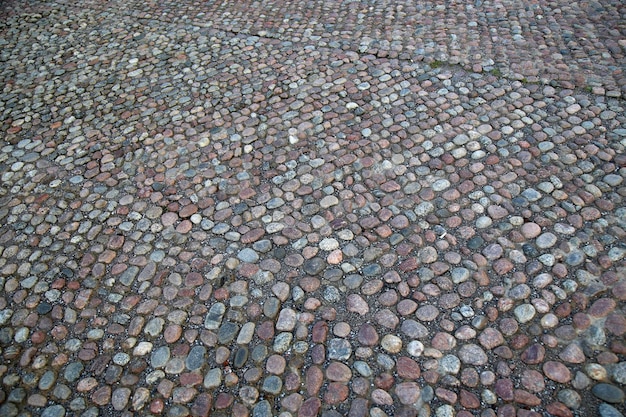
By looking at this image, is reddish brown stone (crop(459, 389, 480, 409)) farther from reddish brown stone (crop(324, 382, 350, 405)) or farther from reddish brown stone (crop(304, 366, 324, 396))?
reddish brown stone (crop(304, 366, 324, 396))

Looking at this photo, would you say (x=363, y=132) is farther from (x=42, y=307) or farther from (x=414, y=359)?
(x=42, y=307)

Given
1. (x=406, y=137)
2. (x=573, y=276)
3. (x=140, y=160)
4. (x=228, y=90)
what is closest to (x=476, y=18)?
(x=406, y=137)

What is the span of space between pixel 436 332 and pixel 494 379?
0.41 metres

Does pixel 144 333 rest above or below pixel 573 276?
below

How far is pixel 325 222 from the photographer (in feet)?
11.9

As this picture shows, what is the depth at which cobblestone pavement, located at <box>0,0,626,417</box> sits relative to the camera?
2.77m

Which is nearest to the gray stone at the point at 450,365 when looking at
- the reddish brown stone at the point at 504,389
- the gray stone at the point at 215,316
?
the reddish brown stone at the point at 504,389

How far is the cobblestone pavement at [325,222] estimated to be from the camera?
2.77 m

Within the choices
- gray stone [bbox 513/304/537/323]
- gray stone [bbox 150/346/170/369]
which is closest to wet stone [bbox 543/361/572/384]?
gray stone [bbox 513/304/537/323]

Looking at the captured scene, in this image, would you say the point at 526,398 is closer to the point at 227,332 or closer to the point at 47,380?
the point at 227,332

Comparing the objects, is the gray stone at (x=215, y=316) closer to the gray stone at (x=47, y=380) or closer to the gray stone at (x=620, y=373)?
the gray stone at (x=47, y=380)

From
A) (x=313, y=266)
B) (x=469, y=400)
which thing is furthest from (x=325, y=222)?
(x=469, y=400)

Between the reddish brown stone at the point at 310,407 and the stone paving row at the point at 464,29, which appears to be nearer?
the reddish brown stone at the point at 310,407

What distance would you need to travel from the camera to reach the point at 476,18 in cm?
597
